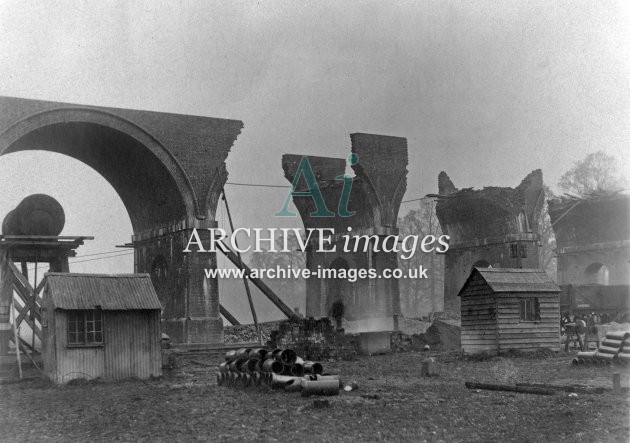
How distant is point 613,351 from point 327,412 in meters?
10.0

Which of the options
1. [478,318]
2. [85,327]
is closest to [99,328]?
[85,327]

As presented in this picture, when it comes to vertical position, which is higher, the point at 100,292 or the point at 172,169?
the point at 172,169

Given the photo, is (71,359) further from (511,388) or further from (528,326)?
(528,326)

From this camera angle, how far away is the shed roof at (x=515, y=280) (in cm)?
2638

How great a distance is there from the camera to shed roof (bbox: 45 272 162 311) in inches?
783

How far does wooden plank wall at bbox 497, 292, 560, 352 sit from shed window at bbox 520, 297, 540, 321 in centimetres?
12

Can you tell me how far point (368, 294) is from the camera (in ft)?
121

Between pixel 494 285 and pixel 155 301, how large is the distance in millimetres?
11542

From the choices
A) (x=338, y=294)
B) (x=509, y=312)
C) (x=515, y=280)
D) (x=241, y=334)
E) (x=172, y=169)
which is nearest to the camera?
(x=509, y=312)

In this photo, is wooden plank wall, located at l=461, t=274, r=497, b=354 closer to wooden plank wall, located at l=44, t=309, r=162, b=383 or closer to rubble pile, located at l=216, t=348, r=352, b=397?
rubble pile, located at l=216, t=348, r=352, b=397

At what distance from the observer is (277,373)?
687 inches

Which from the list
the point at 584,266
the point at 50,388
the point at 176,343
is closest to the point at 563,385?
the point at 50,388

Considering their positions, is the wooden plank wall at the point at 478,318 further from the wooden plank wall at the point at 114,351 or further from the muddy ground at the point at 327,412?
the wooden plank wall at the point at 114,351

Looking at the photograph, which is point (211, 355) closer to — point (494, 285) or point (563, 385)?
point (494, 285)
